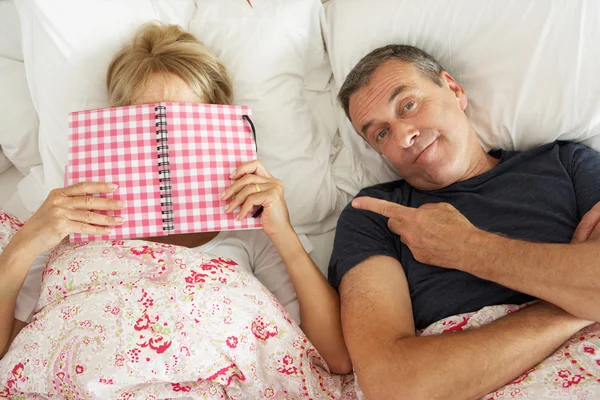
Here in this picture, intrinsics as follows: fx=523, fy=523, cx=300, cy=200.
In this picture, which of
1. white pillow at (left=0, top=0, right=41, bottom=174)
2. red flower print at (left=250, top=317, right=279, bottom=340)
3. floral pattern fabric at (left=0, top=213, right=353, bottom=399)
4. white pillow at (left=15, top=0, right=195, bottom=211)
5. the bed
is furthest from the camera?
white pillow at (left=0, top=0, right=41, bottom=174)

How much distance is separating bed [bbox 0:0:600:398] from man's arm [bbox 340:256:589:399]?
47 centimetres

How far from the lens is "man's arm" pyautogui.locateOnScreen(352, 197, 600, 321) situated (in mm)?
1139

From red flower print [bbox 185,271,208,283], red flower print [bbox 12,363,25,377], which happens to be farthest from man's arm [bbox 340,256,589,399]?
red flower print [bbox 12,363,25,377]

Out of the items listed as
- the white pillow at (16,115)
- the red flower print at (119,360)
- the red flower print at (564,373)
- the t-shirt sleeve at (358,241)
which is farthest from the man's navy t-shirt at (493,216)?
the white pillow at (16,115)

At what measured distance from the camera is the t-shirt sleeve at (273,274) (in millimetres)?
1568

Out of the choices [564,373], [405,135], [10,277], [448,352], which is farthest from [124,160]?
[564,373]

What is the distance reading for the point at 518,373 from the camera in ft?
3.89

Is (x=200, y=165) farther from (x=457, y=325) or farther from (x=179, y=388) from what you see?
(x=457, y=325)

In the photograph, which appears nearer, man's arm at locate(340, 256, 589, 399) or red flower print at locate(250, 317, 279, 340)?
man's arm at locate(340, 256, 589, 399)

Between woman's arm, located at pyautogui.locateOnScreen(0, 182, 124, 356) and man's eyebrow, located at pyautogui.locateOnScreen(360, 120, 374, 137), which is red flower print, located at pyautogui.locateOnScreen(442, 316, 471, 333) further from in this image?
woman's arm, located at pyautogui.locateOnScreen(0, 182, 124, 356)

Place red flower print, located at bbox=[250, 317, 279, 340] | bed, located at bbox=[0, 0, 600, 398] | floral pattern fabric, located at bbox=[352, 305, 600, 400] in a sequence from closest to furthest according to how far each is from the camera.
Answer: floral pattern fabric, located at bbox=[352, 305, 600, 400] < red flower print, located at bbox=[250, 317, 279, 340] < bed, located at bbox=[0, 0, 600, 398]

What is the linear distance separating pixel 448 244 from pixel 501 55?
2.17 ft

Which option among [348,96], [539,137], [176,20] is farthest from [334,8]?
[539,137]

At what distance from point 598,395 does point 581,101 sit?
0.85 m
